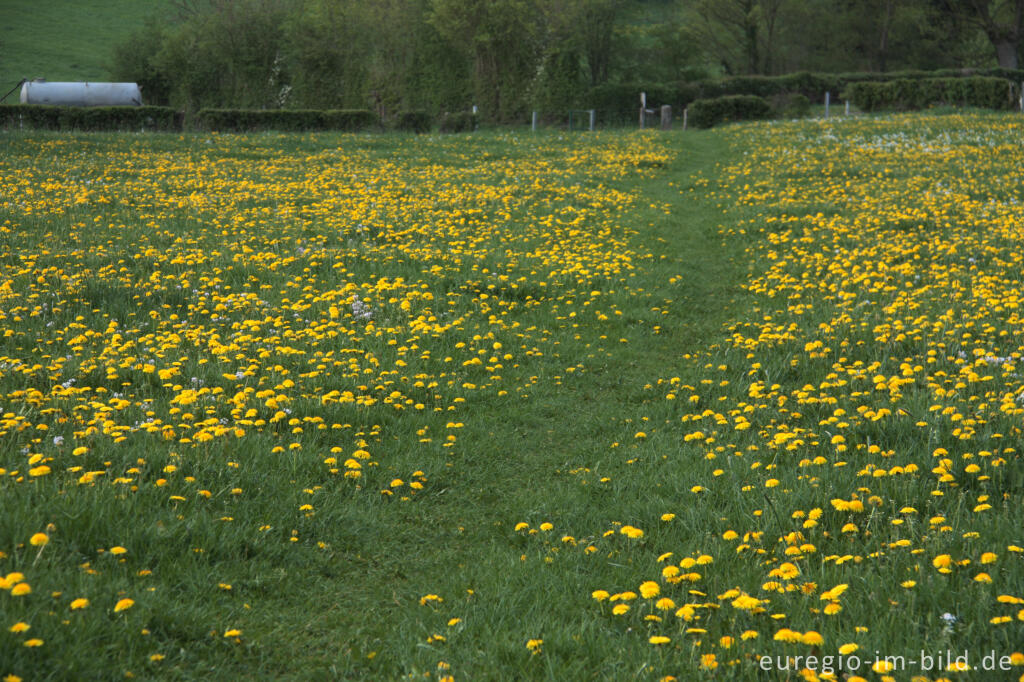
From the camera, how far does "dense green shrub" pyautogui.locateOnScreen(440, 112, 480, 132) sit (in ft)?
130

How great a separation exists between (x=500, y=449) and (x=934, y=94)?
1696 inches

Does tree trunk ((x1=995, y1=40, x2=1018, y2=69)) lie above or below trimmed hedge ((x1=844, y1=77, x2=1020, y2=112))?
above

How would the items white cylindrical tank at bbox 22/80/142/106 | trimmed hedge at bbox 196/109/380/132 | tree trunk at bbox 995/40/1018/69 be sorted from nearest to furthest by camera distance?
trimmed hedge at bbox 196/109/380/132, white cylindrical tank at bbox 22/80/142/106, tree trunk at bbox 995/40/1018/69

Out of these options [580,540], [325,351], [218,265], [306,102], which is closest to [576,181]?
[218,265]

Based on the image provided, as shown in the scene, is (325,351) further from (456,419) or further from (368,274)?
(368,274)

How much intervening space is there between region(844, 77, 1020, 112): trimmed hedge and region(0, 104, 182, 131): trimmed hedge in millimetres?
37133

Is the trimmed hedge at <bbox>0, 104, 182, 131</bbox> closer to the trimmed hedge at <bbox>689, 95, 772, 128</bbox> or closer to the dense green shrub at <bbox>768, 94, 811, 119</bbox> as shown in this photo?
the trimmed hedge at <bbox>689, 95, 772, 128</bbox>

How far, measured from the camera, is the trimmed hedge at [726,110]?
39938 mm

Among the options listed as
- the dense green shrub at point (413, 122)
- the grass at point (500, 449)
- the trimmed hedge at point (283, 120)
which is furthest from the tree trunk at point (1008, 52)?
the grass at point (500, 449)

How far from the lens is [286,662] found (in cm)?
338

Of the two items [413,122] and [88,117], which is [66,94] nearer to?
[88,117]

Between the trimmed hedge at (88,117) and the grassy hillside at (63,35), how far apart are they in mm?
34614

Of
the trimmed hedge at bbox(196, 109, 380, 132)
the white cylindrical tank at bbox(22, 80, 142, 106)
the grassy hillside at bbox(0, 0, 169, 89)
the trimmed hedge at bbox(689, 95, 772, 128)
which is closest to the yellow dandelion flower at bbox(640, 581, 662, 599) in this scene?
the trimmed hedge at bbox(196, 109, 380, 132)

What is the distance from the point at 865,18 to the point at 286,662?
77.7 metres
